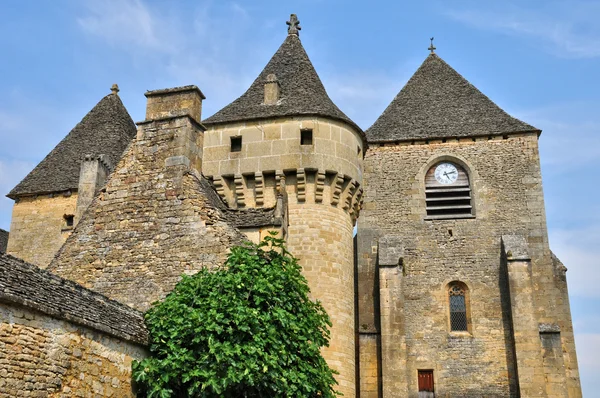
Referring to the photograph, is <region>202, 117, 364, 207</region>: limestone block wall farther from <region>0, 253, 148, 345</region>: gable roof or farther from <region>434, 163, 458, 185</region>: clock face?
<region>0, 253, 148, 345</region>: gable roof

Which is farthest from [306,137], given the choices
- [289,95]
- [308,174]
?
[289,95]

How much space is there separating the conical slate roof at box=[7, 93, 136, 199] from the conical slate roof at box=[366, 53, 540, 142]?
8614 mm

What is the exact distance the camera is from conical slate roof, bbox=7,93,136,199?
2178 cm

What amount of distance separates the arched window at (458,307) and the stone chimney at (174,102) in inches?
514

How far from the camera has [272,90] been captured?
18.4 metres

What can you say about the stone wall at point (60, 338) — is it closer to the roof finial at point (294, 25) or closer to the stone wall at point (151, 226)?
the stone wall at point (151, 226)

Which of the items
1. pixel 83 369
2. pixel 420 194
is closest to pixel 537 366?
pixel 420 194

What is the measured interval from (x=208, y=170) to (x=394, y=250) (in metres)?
7.40

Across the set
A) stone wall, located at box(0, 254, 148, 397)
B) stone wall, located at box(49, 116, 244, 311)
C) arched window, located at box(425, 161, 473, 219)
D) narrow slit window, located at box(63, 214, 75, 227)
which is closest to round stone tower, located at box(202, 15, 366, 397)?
stone wall, located at box(49, 116, 244, 311)

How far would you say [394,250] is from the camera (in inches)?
A: 880

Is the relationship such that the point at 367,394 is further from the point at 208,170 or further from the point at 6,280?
the point at 6,280

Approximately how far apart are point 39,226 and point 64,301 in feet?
48.2

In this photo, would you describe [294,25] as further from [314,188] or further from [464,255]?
[464,255]

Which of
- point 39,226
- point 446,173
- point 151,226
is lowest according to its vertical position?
point 151,226
